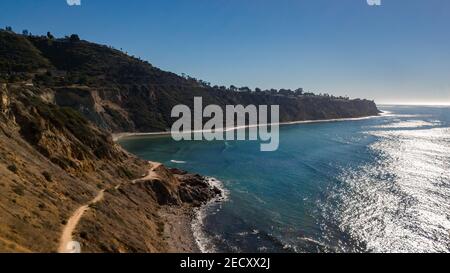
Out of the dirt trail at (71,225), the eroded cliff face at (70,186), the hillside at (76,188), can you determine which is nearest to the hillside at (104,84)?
the hillside at (76,188)

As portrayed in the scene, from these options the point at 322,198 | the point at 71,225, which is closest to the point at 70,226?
the point at 71,225

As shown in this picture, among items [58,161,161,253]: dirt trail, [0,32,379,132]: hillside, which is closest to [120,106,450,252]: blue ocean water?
[58,161,161,253]: dirt trail

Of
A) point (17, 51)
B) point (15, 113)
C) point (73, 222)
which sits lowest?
point (73, 222)

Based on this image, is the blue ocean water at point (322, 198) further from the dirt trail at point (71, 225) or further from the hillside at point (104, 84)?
the hillside at point (104, 84)

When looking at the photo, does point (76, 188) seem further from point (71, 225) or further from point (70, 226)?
point (70, 226)
